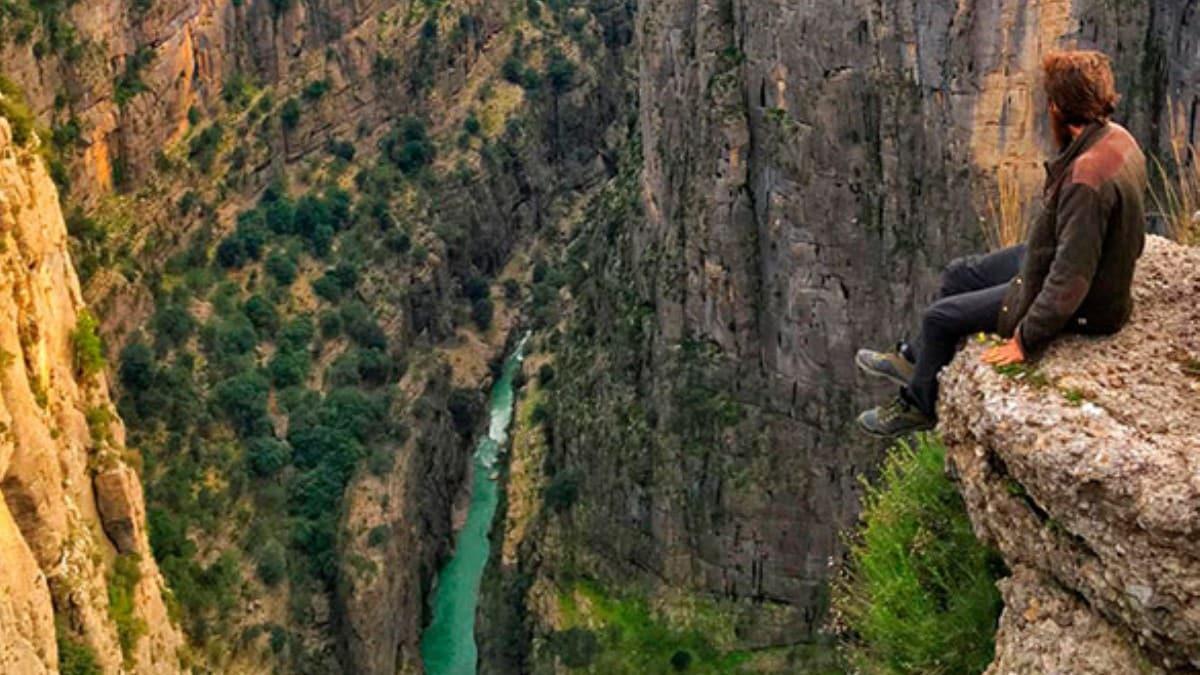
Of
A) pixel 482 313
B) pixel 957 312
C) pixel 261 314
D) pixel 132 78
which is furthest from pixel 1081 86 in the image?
pixel 482 313

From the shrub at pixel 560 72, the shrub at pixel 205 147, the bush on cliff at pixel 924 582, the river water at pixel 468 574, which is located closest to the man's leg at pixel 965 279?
the bush on cliff at pixel 924 582

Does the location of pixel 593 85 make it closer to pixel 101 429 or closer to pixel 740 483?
pixel 740 483

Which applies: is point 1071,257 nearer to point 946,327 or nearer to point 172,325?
point 946,327

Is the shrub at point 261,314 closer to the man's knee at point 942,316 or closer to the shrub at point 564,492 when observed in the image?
the shrub at point 564,492

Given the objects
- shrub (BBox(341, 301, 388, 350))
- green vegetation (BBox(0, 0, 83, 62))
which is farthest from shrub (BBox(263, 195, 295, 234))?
green vegetation (BBox(0, 0, 83, 62))

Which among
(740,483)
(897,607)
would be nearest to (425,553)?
(740,483)

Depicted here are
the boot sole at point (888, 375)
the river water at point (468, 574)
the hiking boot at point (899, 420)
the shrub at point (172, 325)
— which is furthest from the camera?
the river water at point (468, 574)
